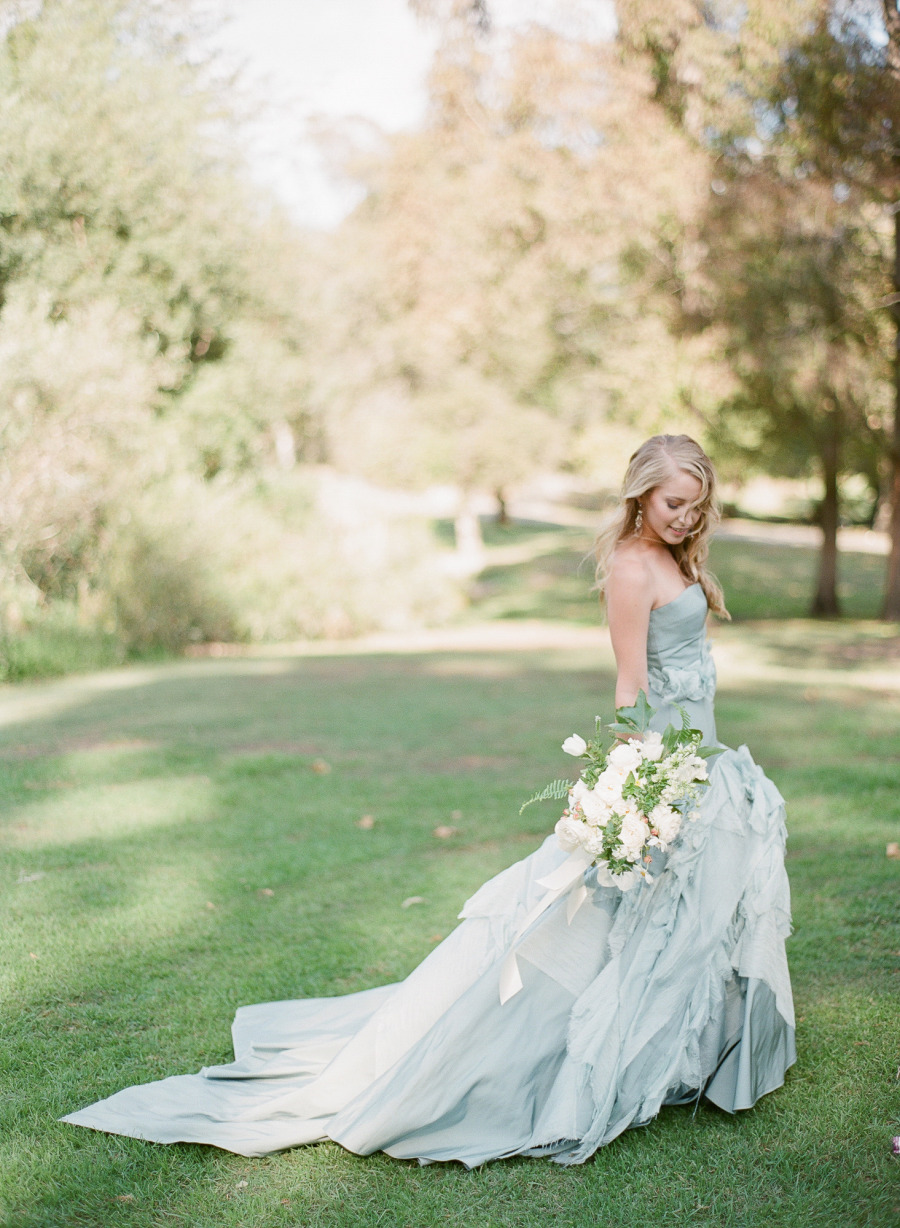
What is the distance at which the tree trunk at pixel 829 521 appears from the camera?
58.0 ft

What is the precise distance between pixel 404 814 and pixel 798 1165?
3712 mm

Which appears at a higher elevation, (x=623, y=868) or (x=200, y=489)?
(x=200, y=489)

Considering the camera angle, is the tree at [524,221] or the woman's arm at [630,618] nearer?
the woman's arm at [630,618]

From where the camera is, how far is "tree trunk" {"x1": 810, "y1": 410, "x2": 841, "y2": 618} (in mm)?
17672

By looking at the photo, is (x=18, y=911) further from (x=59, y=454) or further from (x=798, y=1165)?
(x=59, y=454)

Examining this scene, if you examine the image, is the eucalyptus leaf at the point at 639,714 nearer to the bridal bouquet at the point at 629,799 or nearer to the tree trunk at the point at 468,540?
the bridal bouquet at the point at 629,799

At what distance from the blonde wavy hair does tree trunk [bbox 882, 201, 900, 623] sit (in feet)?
36.6

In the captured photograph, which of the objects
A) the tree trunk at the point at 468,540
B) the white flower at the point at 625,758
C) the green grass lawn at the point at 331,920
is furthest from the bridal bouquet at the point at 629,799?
the tree trunk at the point at 468,540

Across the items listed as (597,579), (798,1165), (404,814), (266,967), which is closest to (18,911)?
(266,967)

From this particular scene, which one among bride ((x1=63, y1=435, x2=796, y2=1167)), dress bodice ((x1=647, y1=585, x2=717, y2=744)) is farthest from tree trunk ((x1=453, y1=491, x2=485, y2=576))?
bride ((x1=63, y1=435, x2=796, y2=1167))

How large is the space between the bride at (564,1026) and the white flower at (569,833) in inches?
8.7

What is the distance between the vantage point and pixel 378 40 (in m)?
17.6

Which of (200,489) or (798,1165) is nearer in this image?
(798,1165)

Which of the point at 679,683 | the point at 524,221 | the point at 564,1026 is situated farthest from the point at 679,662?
the point at 524,221
